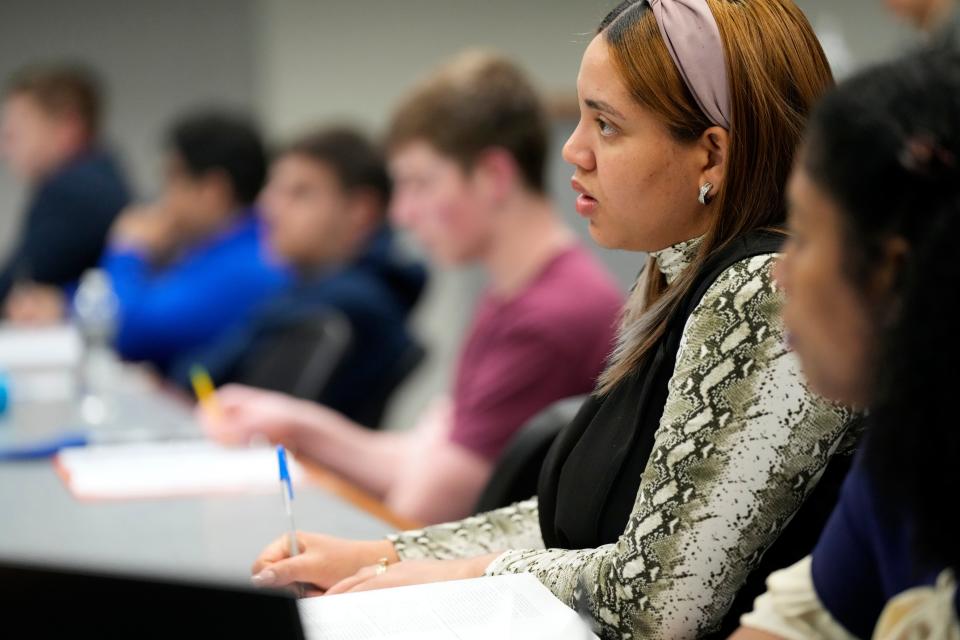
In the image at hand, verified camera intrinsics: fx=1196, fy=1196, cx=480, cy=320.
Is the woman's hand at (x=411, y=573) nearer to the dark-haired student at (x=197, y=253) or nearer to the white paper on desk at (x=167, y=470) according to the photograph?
the white paper on desk at (x=167, y=470)

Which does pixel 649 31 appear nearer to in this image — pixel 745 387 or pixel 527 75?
pixel 745 387

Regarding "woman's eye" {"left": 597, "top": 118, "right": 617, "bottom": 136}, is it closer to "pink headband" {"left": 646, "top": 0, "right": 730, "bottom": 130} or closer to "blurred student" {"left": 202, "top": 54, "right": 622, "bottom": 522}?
"pink headband" {"left": 646, "top": 0, "right": 730, "bottom": 130}

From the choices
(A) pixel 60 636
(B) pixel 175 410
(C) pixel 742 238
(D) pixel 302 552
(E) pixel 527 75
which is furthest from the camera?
(B) pixel 175 410

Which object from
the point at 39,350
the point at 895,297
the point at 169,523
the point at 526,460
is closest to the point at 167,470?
the point at 169,523

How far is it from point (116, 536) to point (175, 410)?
1163mm

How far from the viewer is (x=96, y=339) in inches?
148

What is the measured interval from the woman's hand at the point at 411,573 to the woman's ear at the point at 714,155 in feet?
1.48

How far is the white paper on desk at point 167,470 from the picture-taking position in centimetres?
197

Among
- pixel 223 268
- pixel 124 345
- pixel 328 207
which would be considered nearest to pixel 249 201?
pixel 223 268

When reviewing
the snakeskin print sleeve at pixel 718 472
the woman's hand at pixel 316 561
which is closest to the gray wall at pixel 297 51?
the woman's hand at pixel 316 561

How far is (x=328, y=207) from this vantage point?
11.1ft

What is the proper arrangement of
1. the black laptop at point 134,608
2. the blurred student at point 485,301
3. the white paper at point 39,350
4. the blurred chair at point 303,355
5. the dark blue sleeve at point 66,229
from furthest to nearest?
the dark blue sleeve at point 66,229 → the white paper at point 39,350 → the blurred chair at point 303,355 → the blurred student at point 485,301 → the black laptop at point 134,608

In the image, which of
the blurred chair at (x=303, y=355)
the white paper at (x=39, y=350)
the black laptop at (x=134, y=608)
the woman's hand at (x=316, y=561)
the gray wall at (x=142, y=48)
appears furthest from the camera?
the gray wall at (x=142, y=48)

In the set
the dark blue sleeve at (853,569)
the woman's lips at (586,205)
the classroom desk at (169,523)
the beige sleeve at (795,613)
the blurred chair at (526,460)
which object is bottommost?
the classroom desk at (169,523)
